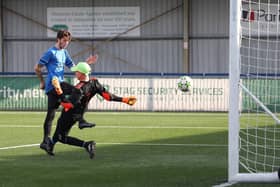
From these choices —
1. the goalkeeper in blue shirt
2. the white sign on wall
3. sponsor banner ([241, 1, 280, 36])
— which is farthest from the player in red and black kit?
the white sign on wall

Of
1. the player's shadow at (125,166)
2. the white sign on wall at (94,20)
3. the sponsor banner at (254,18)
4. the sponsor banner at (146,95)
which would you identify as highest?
the white sign on wall at (94,20)

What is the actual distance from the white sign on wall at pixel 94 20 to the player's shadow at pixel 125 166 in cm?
2432

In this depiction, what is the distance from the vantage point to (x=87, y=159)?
44.3 feet

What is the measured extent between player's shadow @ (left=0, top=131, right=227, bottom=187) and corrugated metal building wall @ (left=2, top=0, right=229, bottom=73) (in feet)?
77.3

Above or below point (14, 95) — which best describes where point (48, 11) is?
above

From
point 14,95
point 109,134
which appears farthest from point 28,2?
point 109,134

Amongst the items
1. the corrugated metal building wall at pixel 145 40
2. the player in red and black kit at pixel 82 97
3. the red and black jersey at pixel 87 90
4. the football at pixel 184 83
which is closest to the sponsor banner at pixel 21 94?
the football at pixel 184 83

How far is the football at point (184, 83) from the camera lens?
2902 cm

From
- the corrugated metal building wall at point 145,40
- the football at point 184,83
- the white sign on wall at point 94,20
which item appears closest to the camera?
the football at point 184,83

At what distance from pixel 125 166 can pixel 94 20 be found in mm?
28888

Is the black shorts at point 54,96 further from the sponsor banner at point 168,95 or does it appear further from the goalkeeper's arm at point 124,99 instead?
the sponsor banner at point 168,95

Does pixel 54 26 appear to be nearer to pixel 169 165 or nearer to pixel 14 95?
pixel 14 95

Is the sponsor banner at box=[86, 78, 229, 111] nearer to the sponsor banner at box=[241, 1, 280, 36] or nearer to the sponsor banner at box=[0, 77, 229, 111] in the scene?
the sponsor banner at box=[0, 77, 229, 111]

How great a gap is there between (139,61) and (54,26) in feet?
16.2
